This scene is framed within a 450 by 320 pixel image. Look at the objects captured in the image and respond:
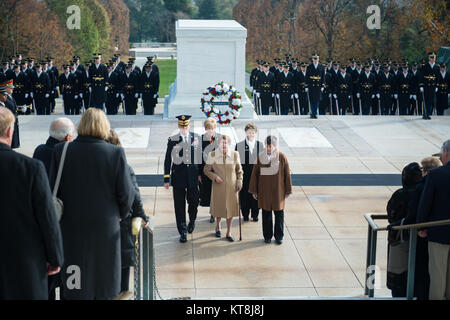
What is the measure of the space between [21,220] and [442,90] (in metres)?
16.5

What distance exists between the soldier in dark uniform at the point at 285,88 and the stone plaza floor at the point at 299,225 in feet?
13.2

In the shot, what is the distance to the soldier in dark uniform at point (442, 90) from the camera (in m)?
18.0

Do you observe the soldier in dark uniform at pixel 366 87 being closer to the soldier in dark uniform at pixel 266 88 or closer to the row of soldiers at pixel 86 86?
the soldier in dark uniform at pixel 266 88

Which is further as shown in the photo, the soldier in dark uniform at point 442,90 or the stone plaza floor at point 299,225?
the soldier in dark uniform at point 442,90

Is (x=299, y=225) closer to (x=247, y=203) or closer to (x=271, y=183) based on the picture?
(x=247, y=203)

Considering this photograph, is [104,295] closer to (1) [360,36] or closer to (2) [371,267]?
(2) [371,267]

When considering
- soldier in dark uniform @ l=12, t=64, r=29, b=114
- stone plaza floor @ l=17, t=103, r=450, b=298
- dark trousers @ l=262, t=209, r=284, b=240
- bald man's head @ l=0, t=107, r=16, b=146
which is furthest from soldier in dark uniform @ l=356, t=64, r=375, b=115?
bald man's head @ l=0, t=107, r=16, b=146

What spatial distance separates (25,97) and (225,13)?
2652 inches

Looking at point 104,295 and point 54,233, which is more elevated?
point 54,233

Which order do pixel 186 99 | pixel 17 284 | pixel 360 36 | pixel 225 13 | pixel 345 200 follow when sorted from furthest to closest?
pixel 225 13, pixel 360 36, pixel 186 99, pixel 345 200, pixel 17 284

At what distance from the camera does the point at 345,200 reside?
9375 mm

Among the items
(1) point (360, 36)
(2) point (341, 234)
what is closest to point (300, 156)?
(2) point (341, 234)

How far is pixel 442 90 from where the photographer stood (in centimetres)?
1844

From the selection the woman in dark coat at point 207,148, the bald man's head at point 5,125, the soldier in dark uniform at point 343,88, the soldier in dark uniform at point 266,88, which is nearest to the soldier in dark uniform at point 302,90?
the soldier in dark uniform at point 266,88
